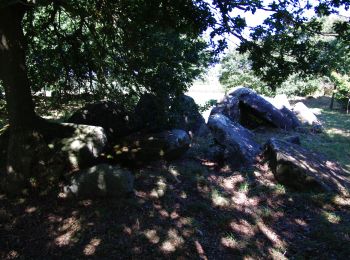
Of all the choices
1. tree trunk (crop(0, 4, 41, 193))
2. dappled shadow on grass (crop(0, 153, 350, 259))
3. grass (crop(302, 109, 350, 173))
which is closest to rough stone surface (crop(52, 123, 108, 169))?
tree trunk (crop(0, 4, 41, 193))

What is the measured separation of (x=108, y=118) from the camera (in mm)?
8812

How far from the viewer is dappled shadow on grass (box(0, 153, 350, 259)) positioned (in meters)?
5.18

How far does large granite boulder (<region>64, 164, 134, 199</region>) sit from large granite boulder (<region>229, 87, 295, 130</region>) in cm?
800

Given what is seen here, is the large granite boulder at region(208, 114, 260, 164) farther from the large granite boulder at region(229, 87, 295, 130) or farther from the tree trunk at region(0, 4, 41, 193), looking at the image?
the tree trunk at region(0, 4, 41, 193)

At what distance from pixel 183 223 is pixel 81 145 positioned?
2.87 meters

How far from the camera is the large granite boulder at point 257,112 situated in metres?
13.0

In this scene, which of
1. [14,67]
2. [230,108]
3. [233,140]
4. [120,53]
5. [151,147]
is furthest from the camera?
[230,108]

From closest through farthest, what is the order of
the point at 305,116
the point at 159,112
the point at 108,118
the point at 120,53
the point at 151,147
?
the point at 120,53
the point at 159,112
the point at 151,147
the point at 108,118
the point at 305,116

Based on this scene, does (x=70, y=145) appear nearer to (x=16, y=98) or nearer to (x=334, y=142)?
(x=16, y=98)

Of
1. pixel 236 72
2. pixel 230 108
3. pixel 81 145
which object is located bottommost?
pixel 81 145

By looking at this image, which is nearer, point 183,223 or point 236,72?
point 183,223

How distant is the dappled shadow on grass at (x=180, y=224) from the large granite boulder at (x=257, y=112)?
5.99m

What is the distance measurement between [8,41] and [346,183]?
784 cm

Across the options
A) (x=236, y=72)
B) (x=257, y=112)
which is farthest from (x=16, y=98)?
(x=236, y=72)
